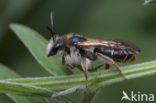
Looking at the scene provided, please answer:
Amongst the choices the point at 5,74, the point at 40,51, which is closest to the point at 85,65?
the point at 40,51

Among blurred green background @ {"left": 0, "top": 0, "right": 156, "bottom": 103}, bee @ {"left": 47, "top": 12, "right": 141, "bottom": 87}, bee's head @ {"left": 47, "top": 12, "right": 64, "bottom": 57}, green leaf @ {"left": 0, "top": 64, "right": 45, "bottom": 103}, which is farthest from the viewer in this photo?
blurred green background @ {"left": 0, "top": 0, "right": 156, "bottom": 103}

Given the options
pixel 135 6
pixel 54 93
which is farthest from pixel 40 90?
pixel 135 6

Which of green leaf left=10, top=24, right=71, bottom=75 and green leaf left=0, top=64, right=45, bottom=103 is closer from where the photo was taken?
green leaf left=0, top=64, right=45, bottom=103

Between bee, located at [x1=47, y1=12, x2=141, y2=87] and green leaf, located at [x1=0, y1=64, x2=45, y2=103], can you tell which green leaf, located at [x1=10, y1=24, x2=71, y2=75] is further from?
green leaf, located at [x1=0, y1=64, x2=45, y2=103]

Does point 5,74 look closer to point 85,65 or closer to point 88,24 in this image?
point 85,65

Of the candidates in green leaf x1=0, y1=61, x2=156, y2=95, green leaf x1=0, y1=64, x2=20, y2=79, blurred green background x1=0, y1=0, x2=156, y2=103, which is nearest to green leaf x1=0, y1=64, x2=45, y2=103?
green leaf x1=0, y1=64, x2=20, y2=79

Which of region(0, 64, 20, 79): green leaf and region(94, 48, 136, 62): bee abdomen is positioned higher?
region(0, 64, 20, 79): green leaf
